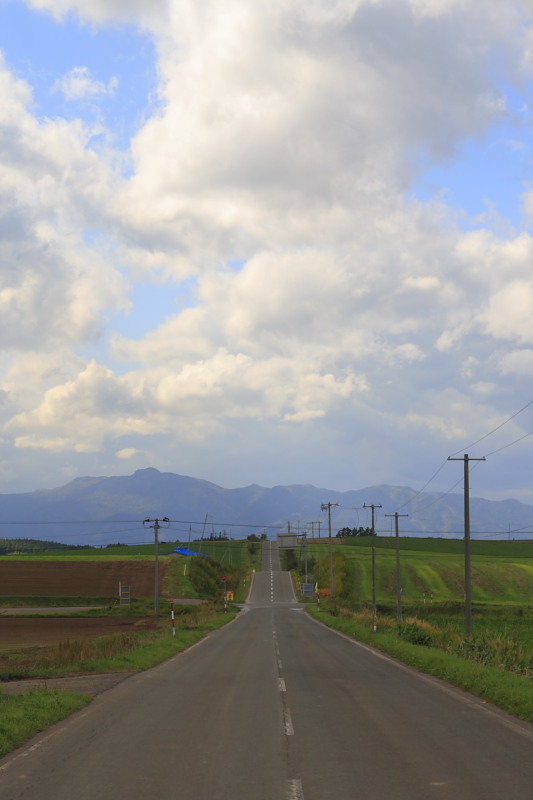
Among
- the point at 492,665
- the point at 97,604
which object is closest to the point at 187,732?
the point at 492,665

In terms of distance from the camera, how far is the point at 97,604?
10000cm

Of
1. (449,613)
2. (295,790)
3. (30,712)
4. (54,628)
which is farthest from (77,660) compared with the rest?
(449,613)

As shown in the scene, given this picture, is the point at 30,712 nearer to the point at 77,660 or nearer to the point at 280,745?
the point at 280,745

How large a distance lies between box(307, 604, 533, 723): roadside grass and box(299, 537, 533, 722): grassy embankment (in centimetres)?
3

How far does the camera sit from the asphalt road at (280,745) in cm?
1046

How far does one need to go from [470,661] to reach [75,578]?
99140mm

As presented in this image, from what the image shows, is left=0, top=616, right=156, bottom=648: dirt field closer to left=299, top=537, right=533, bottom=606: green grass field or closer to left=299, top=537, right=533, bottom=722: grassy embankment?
left=299, top=537, right=533, bottom=722: grassy embankment

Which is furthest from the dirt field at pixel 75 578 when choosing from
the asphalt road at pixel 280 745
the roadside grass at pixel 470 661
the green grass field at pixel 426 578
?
the asphalt road at pixel 280 745

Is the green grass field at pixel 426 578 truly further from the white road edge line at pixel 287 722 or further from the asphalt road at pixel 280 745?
the white road edge line at pixel 287 722

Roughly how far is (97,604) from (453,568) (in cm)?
6340

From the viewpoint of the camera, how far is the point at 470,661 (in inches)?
1034

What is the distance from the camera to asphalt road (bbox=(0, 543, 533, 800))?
1046cm

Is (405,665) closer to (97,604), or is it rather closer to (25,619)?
(25,619)

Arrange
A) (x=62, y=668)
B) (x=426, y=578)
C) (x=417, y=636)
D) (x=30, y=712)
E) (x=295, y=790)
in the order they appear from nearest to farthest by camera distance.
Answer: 1. (x=295, y=790)
2. (x=30, y=712)
3. (x=62, y=668)
4. (x=417, y=636)
5. (x=426, y=578)
